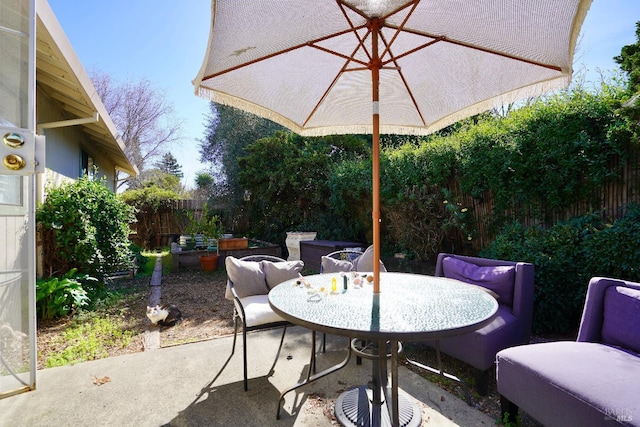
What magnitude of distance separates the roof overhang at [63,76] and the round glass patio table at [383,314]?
3517 mm

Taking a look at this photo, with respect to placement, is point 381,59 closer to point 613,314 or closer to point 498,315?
point 498,315

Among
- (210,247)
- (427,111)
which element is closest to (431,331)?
(427,111)

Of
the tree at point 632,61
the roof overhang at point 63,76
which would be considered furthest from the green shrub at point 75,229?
the tree at point 632,61

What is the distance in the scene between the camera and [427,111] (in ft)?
9.76

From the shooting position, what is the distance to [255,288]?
121 inches

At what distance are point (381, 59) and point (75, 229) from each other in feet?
15.4

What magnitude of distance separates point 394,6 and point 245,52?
0.96 m

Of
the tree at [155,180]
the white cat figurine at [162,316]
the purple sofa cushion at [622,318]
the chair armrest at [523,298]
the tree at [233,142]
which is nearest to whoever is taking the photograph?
the purple sofa cushion at [622,318]

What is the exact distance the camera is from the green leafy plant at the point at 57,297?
3.93m

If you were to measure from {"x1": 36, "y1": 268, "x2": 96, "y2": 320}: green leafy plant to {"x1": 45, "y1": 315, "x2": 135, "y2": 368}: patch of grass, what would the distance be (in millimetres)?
249

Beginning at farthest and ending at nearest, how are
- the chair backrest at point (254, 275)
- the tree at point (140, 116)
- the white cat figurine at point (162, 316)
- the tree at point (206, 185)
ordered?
the tree at point (140, 116) → the tree at point (206, 185) → the white cat figurine at point (162, 316) → the chair backrest at point (254, 275)

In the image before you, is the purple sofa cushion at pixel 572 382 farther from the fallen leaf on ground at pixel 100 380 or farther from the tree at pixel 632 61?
the fallen leaf on ground at pixel 100 380

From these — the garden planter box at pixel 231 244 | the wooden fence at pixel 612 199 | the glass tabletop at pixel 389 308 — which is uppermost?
the wooden fence at pixel 612 199

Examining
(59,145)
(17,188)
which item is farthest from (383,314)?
(59,145)
